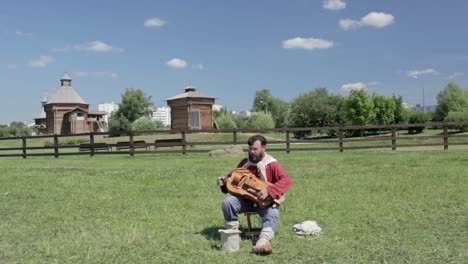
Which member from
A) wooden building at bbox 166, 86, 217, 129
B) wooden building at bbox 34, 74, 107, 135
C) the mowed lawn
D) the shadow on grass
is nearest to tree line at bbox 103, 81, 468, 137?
wooden building at bbox 34, 74, 107, 135

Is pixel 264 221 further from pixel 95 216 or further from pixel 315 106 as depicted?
pixel 315 106

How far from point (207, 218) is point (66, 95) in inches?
2821

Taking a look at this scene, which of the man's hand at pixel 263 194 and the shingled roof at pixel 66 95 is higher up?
the shingled roof at pixel 66 95

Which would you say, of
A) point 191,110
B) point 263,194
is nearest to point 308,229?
point 263,194

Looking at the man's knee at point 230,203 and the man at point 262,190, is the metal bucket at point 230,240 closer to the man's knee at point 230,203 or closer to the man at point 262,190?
the man at point 262,190

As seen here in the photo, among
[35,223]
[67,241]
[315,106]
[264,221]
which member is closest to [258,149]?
[264,221]

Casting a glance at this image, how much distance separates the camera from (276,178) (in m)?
5.45

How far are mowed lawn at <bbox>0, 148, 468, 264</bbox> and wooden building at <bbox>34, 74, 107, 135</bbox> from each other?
59.5m

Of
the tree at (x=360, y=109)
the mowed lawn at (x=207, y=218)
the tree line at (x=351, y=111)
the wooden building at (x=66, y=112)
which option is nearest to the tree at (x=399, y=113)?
the tree line at (x=351, y=111)

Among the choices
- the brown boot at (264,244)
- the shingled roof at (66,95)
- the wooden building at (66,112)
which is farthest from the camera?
the shingled roof at (66,95)

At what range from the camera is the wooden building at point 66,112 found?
68500mm

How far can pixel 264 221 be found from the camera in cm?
530

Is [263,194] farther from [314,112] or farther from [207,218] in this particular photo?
[314,112]

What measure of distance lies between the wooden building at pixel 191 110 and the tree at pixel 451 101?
4223 cm
